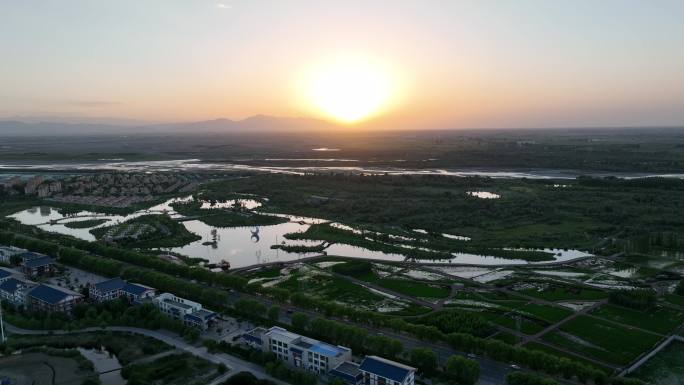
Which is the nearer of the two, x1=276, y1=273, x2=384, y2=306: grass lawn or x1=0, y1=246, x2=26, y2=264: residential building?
Result: x1=276, y1=273, x2=384, y2=306: grass lawn

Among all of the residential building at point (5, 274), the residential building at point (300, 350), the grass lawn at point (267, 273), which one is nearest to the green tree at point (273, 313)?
the residential building at point (300, 350)

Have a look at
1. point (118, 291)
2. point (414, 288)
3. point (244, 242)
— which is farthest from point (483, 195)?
point (118, 291)

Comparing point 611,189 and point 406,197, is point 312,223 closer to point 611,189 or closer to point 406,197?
point 406,197

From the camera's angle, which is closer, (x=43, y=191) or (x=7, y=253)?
(x=7, y=253)

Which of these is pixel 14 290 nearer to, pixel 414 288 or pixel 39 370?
pixel 39 370

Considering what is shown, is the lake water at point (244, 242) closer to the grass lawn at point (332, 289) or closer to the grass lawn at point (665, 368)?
the grass lawn at point (332, 289)

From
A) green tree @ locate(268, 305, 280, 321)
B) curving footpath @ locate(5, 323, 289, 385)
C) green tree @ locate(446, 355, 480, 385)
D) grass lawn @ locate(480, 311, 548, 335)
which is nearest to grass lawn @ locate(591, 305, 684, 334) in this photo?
grass lawn @ locate(480, 311, 548, 335)

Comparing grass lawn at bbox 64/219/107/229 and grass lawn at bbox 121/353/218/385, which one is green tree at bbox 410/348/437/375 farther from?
grass lawn at bbox 64/219/107/229
